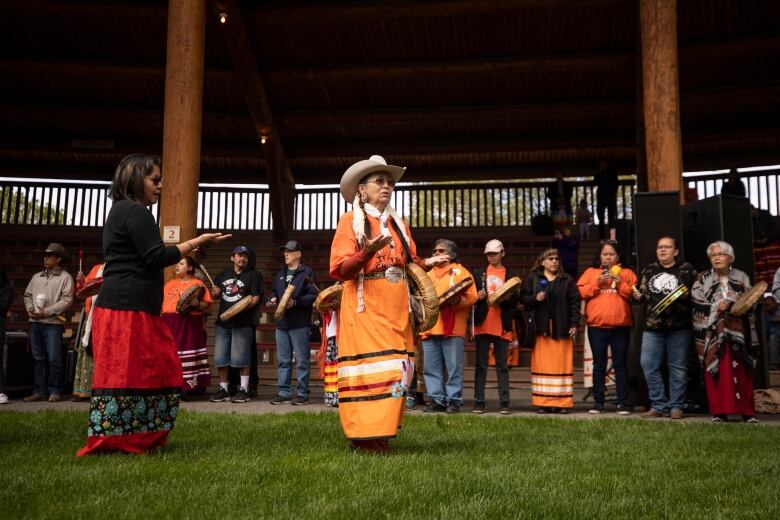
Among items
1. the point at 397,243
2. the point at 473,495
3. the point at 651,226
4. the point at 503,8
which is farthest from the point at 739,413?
the point at 503,8

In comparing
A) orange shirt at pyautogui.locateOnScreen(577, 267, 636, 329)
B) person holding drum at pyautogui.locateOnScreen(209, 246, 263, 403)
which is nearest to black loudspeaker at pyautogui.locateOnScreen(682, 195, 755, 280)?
orange shirt at pyautogui.locateOnScreen(577, 267, 636, 329)

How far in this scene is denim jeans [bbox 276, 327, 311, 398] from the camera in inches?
329

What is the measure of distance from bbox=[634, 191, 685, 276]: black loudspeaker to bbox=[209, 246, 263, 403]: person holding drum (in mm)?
4399

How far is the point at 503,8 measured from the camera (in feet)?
39.4

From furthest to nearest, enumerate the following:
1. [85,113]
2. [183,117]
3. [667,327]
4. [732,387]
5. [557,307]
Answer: [85,113] < [183,117] < [557,307] < [667,327] < [732,387]

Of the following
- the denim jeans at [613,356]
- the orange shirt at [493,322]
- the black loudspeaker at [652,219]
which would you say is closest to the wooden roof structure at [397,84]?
the black loudspeaker at [652,219]

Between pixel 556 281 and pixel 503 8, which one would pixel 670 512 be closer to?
pixel 556 281

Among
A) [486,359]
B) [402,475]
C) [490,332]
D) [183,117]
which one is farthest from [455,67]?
[402,475]

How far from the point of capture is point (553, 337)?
7.72 meters

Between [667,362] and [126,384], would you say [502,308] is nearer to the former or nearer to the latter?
[667,362]

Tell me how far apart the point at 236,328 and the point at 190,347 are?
62 centimetres

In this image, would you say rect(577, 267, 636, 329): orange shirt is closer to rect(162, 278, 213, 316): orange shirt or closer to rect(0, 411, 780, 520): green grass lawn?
rect(0, 411, 780, 520): green grass lawn

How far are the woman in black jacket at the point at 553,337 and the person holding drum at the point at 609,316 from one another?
0.19 meters

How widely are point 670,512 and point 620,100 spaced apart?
44.4 ft
